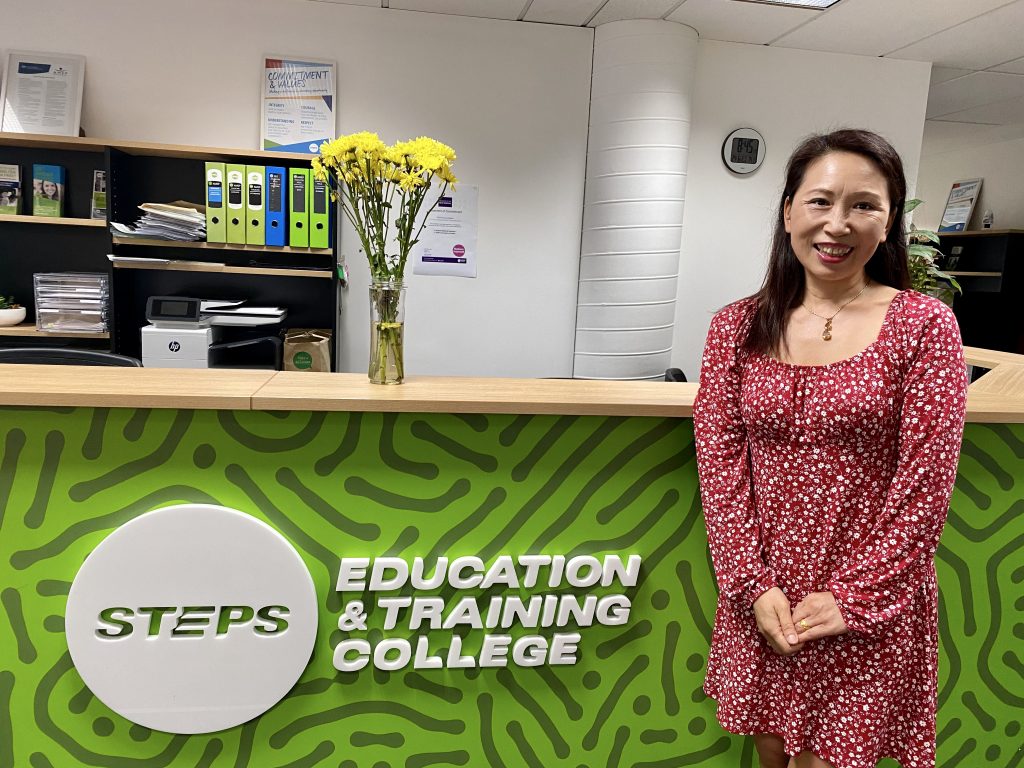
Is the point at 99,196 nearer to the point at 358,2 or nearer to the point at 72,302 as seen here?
the point at 72,302

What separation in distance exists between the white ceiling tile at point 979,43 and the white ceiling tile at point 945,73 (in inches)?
3.1

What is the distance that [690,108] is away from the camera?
13.6 ft

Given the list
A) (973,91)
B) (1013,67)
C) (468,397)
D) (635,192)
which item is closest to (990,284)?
(973,91)

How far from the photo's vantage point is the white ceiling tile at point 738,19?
3.70 m

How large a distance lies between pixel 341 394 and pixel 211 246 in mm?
2583

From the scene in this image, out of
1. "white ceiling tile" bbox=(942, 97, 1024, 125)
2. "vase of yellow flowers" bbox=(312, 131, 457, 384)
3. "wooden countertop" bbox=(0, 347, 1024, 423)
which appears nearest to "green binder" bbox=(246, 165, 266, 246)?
"wooden countertop" bbox=(0, 347, 1024, 423)

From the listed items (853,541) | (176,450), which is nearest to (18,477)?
(176,450)

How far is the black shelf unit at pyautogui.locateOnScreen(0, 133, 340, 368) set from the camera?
361cm

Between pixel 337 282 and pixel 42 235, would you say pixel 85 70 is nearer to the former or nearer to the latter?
pixel 42 235

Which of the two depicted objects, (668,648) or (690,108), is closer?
(668,648)

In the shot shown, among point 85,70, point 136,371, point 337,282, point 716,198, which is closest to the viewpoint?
point 136,371

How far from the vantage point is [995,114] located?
5.71m

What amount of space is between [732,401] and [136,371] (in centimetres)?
126

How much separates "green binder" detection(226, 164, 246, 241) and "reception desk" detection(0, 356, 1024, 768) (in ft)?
7.13
